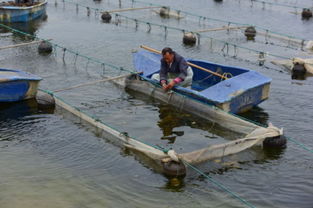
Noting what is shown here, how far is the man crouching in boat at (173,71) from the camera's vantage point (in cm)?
1634

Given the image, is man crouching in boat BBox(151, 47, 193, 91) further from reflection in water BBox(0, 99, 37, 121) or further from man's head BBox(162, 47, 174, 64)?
reflection in water BBox(0, 99, 37, 121)

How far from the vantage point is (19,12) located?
102 feet

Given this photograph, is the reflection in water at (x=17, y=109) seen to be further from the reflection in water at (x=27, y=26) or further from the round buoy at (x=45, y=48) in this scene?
the reflection in water at (x=27, y=26)

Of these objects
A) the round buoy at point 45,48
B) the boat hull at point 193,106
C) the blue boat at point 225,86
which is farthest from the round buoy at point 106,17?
the boat hull at point 193,106

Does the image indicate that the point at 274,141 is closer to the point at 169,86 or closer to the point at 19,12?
the point at 169,86

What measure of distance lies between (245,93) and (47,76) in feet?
29.7

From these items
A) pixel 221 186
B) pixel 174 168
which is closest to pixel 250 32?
pixel 174 168

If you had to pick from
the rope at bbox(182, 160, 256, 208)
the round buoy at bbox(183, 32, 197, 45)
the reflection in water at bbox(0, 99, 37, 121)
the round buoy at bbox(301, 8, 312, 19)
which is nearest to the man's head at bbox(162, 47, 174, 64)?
the reflection in water at bbox(0, 99, 37, 121)

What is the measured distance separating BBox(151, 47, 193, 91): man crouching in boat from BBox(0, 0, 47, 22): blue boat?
17178 millimetres

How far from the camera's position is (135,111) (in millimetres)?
17016

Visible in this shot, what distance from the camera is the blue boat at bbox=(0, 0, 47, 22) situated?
30.7 metres

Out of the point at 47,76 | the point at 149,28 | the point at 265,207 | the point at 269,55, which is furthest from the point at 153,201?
the point at 149,28

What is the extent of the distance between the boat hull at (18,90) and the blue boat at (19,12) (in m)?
15.5

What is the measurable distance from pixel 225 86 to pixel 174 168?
4805 mm
